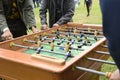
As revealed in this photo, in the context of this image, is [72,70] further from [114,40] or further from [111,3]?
[111,3]

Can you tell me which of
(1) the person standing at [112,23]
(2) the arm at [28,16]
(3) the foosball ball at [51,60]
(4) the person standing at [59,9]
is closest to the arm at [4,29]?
(3) the foosball ball at [51,60]

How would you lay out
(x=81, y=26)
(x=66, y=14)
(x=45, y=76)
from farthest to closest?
(x=66, y=14)
(x=81, y=26)
(x=45, y=76)

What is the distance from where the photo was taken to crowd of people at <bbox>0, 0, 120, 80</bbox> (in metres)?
1.18

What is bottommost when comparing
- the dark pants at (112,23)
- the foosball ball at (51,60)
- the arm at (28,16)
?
the foosball ball at (51,60)

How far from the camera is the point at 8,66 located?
202cm

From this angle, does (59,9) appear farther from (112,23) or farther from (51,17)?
(112,23)

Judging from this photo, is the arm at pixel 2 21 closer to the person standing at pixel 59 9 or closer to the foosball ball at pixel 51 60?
the foosball ball at pixel 51 60

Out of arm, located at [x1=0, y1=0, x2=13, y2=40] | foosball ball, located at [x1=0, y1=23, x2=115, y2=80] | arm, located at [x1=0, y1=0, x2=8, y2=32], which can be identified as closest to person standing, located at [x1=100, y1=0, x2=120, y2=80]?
foosball ball, located at [x1=0, y1=23, x2=115, y2=80]

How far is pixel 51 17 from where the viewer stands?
14.7 ft

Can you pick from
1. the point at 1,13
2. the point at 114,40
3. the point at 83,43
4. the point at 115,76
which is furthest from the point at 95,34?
the point at 114,40

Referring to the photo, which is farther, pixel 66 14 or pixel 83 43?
pixel 66 14

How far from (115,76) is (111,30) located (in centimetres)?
34

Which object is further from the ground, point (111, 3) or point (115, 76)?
point (111, 3)

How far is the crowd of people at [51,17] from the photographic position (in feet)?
3.87
